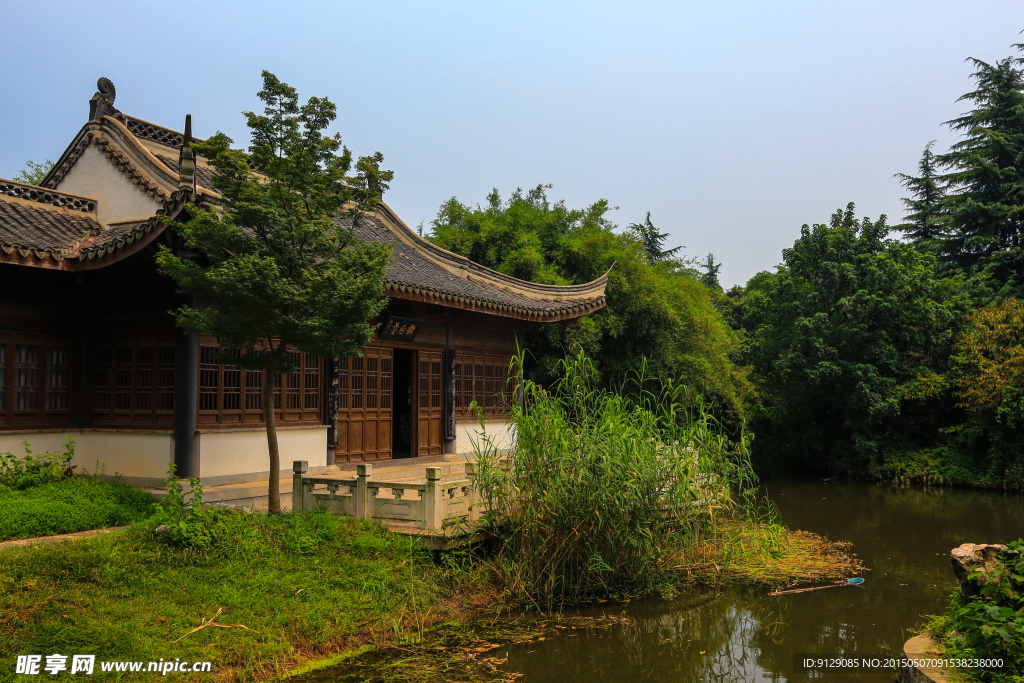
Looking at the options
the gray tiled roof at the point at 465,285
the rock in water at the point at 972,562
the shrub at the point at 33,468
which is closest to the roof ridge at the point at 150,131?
the gray tiled roof at the point at 465,285

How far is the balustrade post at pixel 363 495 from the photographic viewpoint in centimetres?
705

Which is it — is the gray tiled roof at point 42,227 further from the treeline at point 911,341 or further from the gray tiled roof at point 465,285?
the treeline at point 911,341

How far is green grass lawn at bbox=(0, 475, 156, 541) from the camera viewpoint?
6227 millimetres

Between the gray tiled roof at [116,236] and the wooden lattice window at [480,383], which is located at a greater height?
the gray tiled roof at [116,236]

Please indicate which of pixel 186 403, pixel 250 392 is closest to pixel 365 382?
pixel 250 392

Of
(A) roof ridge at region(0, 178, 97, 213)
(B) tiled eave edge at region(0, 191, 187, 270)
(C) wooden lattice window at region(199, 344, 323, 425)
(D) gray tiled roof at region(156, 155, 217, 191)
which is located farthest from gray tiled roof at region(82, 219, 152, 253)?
(C) wooden lattice window at region(199, 344, 323, 425)

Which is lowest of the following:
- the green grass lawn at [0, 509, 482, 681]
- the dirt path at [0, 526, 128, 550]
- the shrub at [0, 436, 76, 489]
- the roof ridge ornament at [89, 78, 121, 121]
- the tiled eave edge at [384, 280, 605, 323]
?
the green grass lawn at [0, 509, 482, 681]

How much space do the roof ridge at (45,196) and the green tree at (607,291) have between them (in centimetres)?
798

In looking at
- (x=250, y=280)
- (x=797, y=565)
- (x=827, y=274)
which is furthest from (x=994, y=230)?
(x=250, y=280)

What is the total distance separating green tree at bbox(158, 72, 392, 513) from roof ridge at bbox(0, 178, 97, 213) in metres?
2.66

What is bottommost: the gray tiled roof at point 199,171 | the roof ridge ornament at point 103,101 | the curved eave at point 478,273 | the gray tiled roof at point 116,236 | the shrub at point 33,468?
the shrub at point 33,468

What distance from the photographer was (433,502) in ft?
22.3

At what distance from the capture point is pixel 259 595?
5.38 metres

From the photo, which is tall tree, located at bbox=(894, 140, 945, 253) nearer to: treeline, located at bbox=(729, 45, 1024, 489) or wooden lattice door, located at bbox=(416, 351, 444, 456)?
treeline, located at bbox=(729, 45, 1024, 489)
